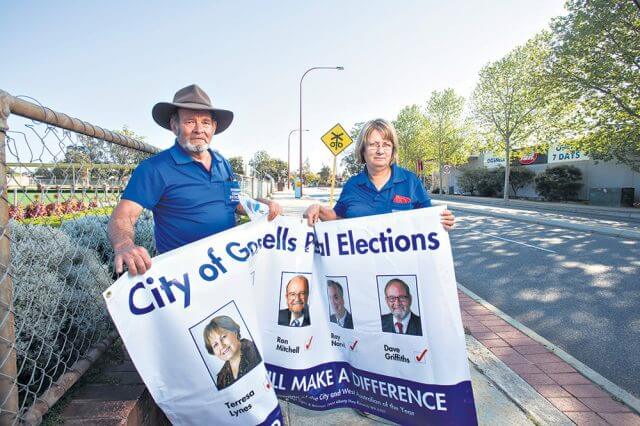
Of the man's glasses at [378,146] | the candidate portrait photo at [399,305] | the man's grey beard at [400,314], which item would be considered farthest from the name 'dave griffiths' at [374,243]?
the man's glasses at [378,146]

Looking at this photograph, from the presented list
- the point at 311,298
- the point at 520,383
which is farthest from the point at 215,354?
the point at 520,383

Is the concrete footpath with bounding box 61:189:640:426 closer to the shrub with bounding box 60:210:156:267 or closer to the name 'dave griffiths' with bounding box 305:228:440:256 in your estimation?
the name 'dave griffiths' with bounding box 305:228:440:256

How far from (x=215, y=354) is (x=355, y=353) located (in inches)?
36.1

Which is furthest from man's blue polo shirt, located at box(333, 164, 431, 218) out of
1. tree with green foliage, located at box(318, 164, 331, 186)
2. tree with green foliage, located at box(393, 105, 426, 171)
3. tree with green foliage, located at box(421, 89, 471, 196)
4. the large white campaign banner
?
tree with green foliage, located at box(318, 164, 331, 186)

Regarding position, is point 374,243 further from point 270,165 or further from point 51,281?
point 270,165

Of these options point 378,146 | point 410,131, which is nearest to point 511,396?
point 378,146

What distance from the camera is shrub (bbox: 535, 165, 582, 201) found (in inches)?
1131

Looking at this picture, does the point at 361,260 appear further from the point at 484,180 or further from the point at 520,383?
the point at 484,180

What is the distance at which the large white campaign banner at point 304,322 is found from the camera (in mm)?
1685

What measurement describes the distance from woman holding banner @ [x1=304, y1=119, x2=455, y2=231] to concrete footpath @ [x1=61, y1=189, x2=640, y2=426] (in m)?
1.44

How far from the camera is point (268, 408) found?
5.82ft

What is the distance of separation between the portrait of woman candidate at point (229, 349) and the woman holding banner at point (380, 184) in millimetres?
1040

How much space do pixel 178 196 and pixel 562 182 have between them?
109 ft

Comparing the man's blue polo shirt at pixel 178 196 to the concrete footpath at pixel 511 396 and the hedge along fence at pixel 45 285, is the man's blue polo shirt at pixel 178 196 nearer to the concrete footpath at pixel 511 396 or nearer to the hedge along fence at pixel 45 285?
the hedge along fence at pixel 45 285
